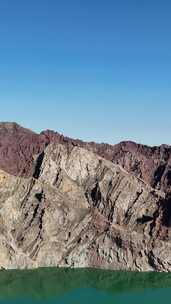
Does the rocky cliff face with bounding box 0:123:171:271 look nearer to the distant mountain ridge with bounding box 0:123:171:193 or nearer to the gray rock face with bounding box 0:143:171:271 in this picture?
the gray rock face with bounding box 0:143:171:271

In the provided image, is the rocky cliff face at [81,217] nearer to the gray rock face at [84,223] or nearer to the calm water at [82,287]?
the gray rock face at [84,223]

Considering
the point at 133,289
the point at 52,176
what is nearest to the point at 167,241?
the point at 133,289

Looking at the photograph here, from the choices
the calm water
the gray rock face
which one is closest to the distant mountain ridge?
the gray rock face

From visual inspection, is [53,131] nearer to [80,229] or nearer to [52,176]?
[52,176]

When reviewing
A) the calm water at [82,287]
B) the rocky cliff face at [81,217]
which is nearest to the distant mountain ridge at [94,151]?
the rocky cliff face at [81,217]

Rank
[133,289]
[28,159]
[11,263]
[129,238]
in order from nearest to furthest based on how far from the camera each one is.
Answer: [133,289]
[11,263]
[129,238]
[28,159]

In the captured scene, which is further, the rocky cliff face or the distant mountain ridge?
the distant mountain ridge
